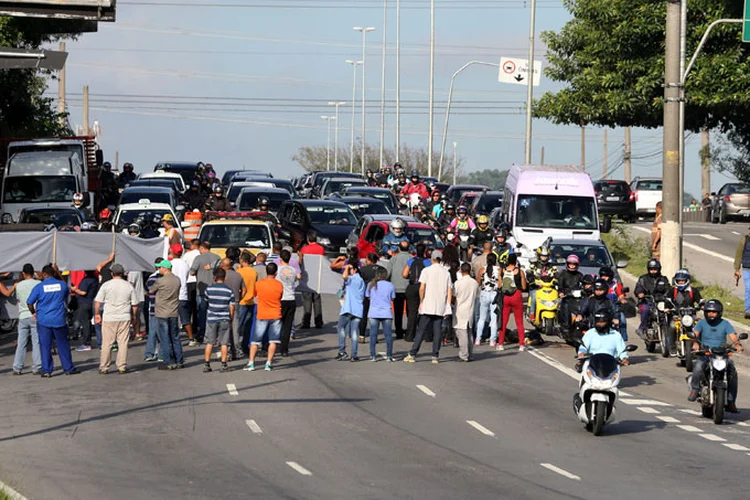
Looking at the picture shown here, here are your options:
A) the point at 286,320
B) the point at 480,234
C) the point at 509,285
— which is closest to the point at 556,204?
the point at 480,234

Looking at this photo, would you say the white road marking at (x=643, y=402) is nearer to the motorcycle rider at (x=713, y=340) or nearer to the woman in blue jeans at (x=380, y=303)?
the motorcycle rider at (x=713, y=340)

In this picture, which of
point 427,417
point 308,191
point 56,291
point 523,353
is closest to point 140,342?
point 56,291

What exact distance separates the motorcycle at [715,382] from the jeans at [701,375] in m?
0.04

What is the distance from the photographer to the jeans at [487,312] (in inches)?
1027

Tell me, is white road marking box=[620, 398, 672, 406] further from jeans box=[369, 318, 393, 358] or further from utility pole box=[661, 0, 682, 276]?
utility pole box=[661, 0, 682, 276]

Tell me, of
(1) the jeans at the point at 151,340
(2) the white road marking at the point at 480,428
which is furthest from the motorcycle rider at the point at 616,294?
(1) the jeans at the point at 151,340

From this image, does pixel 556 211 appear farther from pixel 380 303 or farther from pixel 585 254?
pixel 380 303

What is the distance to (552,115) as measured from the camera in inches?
1928

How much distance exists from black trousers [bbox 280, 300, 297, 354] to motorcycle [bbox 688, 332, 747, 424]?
7.45 metres

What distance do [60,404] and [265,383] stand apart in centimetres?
339

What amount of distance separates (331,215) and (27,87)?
2365cm

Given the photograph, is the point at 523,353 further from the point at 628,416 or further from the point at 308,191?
the point at 308,191

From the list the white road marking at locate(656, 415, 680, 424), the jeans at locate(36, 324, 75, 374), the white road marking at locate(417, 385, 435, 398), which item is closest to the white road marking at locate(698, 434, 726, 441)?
the white road marking at locate(656, 415, 680, 424)

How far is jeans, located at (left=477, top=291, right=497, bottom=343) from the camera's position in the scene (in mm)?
26094
